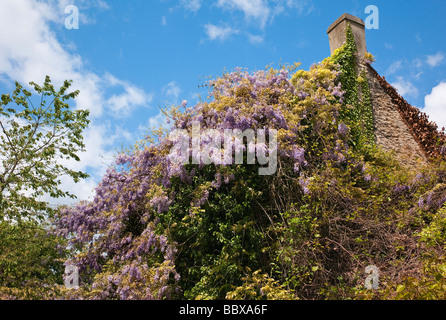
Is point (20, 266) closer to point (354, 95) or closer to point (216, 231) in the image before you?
point (216, 231)

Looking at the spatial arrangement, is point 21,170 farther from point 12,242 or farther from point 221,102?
point 221,102

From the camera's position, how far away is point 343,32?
8.64 meters

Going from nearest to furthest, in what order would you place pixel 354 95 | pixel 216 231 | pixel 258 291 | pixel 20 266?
pixel 258 291 → pixel 216 231 → pixel 20 266 → pixel 354 95

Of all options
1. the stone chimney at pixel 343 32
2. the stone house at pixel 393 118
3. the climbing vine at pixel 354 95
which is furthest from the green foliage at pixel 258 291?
the stone chimney at pixel 343 32

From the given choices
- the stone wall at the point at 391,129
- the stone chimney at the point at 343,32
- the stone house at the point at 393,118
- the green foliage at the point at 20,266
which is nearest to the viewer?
the green foliage at the point at 20,266

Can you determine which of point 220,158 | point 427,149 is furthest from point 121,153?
point 427,149

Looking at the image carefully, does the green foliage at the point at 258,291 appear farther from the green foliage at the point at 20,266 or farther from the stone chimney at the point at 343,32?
the stone chimney at the point at 343,32

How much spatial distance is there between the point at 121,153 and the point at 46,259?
5304 millimetres

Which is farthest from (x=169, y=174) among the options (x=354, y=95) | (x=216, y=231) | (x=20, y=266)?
(x=354, y=95)

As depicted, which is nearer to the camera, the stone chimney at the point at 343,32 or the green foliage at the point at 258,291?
the green foliage at the point at 258,291

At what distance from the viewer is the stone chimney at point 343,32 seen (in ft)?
28.6

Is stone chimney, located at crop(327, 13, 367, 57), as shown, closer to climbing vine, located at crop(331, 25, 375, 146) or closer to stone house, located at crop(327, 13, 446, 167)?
stone house, located at crop(327, 13, 446, 167)

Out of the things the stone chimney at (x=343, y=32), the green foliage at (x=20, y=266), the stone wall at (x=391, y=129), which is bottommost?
the green foliage at (x=20, y=266)

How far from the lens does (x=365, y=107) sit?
26.9 ft
